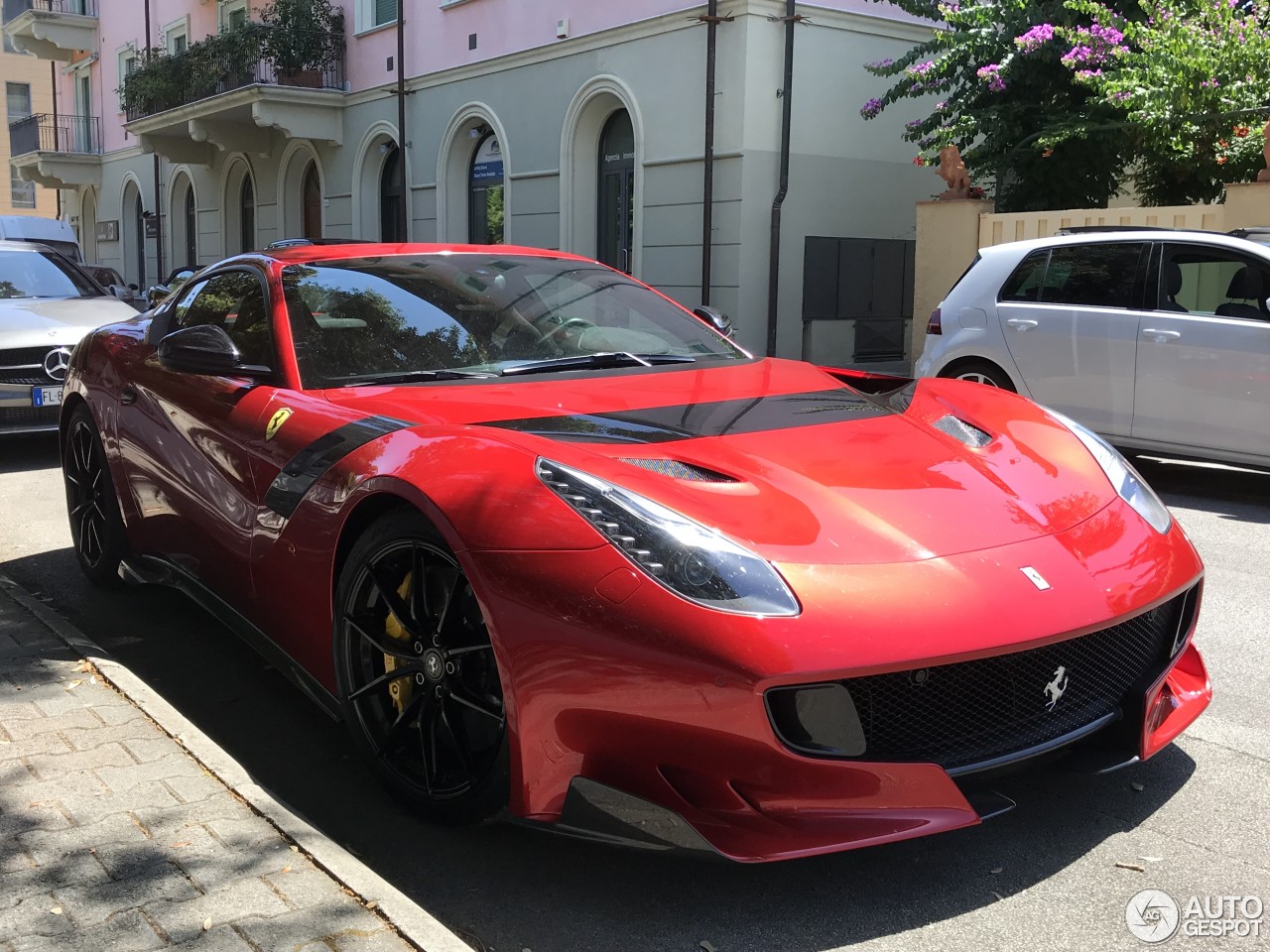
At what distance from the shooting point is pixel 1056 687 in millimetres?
2652

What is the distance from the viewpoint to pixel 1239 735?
3.58 m

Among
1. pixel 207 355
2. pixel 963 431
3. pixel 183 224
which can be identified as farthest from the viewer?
pixel 183 224

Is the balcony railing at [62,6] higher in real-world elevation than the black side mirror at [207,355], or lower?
higher

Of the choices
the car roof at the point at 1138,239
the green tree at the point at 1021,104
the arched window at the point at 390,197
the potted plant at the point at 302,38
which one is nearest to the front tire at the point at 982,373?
the car roof at the point at 1138,239

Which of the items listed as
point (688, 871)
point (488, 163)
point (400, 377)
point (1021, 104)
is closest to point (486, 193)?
point (488, 163)

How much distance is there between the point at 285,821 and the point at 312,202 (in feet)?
76.3

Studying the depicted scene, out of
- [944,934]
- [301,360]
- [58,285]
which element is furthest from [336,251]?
[58,285]

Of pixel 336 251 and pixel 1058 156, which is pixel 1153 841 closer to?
pixel 336 251

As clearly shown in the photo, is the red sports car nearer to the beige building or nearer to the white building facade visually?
the white building facade

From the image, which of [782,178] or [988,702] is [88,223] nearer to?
[782,178]

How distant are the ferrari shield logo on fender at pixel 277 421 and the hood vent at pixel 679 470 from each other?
1.18 metres

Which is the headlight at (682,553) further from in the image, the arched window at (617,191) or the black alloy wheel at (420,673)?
the arched window at (617,191)

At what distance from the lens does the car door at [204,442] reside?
12.4ft

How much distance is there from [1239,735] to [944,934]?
1527mm
